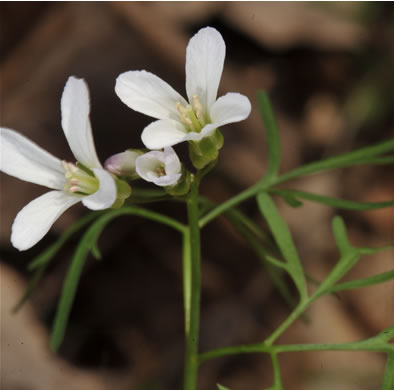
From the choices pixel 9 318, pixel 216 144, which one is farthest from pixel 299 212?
pixel 216 144

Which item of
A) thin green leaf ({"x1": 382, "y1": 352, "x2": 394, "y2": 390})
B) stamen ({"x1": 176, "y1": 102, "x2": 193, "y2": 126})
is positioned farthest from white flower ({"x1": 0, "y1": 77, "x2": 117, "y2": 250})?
thin green leaf ({"x1": 382, "y1": 352, "x2": 394, "y2": 390})

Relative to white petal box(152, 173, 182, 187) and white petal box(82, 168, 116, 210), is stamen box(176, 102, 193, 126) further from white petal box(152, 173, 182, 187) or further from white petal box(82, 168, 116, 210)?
white petal box(82, 168, 116, 210)

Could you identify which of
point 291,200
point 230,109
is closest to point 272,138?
point 291,200

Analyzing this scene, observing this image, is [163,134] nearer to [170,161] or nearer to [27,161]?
[170,161]

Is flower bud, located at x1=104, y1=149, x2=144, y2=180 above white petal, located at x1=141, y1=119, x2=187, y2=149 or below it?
below

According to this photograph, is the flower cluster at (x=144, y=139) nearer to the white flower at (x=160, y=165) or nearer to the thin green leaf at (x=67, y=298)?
the white flower at (x=160, y=165)

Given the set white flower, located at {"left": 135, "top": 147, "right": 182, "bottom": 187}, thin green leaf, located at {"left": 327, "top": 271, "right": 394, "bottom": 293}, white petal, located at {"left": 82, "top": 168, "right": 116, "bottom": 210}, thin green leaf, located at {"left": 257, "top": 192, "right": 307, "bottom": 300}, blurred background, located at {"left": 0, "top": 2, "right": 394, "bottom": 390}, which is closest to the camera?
white petal, located at {"left": 82, "top": 168, "right": 116, "bottom": 210}
